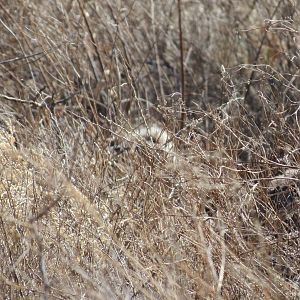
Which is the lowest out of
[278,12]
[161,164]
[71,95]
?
[278,12]

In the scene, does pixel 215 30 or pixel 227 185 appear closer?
pixel 227 185

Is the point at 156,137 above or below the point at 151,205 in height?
below

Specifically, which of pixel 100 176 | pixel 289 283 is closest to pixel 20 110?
pixel 100 176

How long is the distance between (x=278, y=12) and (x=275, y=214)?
9.80 ft

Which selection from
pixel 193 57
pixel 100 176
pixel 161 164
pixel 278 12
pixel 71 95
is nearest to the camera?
pixel 161 164

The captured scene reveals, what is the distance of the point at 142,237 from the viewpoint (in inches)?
137

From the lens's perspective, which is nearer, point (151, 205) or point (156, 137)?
point (151, 205)

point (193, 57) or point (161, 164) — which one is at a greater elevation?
point (161, 164)

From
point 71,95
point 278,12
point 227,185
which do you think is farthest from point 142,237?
point 278,12

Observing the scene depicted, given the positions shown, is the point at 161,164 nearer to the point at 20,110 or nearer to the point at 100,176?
the point at 100,176

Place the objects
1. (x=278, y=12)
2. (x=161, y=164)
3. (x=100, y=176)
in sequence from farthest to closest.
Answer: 1. (x=278, y=12)
2. (x=100, y=176)
3. (x=161, y=164)

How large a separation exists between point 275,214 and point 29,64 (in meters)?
2.54

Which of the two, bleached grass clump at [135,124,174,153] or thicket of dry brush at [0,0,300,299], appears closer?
thicket of dry brush at [0,0,300,299]

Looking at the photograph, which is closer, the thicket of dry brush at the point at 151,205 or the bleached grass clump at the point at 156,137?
the thicket of dry brush at the point at 151,205
